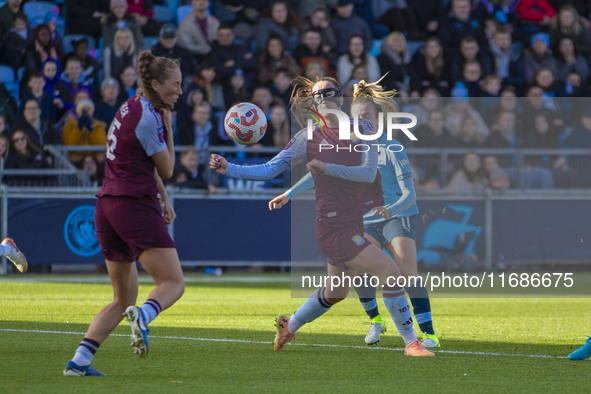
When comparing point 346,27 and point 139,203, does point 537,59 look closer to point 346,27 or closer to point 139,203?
point 346,27

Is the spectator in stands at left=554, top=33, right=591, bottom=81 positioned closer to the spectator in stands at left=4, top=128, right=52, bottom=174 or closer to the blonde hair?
the blonde hair

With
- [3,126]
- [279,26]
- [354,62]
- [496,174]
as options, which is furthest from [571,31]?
[3,126]

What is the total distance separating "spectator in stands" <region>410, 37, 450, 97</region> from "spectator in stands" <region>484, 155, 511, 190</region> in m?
2.66

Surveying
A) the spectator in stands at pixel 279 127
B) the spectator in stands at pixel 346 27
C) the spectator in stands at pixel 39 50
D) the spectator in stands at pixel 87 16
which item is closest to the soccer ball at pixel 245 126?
the spectator in stands at pixel 279 127

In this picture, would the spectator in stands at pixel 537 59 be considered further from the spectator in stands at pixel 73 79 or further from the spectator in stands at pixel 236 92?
the spectator in stands at pixel 73 79

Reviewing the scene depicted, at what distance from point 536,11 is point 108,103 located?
9.88m

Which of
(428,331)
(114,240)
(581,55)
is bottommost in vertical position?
(428,331)

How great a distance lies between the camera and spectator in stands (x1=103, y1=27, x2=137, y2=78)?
19109mm

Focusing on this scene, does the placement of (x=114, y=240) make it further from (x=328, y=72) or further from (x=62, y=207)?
(x=328, y=72)

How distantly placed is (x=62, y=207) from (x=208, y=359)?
9.71m

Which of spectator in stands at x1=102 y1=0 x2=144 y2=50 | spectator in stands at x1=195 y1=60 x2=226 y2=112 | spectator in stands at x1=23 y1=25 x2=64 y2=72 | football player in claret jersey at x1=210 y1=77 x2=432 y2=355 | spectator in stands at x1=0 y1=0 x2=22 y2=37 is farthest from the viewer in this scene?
spectator in stands at x1=102 y1=0 x2=144 y2=50

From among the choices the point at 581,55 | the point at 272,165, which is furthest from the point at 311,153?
the point at 581,55

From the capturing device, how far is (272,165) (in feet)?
26.0

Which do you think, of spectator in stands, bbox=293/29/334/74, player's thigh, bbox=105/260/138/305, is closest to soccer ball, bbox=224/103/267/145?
player's thigh, bbox=105/260/138/305
